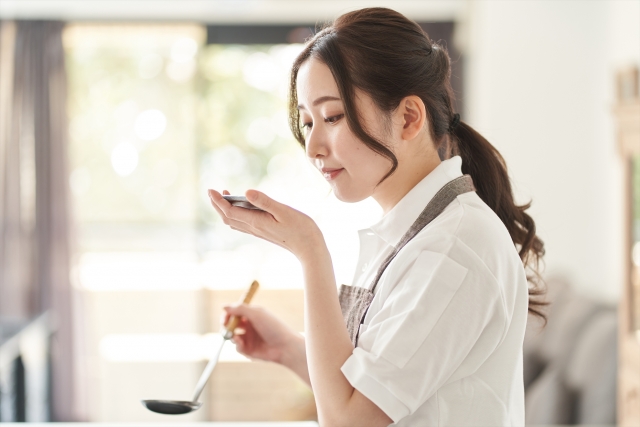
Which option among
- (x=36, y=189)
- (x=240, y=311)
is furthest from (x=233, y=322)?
(x=36, y=189)

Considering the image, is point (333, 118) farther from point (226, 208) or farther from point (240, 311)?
point (240, 311)

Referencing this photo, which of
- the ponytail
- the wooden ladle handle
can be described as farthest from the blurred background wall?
the ponytail

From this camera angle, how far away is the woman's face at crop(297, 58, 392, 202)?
2.78ft

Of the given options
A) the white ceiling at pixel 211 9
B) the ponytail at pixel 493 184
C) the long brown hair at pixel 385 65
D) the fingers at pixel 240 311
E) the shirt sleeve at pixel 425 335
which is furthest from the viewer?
the white ceiling at pixel 211 9

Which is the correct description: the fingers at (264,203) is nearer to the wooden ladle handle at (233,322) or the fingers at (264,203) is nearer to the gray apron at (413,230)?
the gray apron at (413,230)

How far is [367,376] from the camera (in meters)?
0.74

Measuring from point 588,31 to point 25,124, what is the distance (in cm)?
298

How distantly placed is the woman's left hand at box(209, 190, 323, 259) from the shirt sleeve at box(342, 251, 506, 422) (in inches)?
5.4

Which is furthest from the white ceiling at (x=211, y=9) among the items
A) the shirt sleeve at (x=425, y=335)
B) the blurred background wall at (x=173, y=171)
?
the shirt sleeve at (x=425, y=335)

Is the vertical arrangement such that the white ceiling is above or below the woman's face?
above

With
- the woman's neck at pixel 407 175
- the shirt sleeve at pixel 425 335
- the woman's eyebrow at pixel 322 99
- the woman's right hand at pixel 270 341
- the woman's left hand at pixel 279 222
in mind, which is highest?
the woman's eyebrow at pixel 322 99

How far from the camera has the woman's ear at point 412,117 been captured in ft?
2.88

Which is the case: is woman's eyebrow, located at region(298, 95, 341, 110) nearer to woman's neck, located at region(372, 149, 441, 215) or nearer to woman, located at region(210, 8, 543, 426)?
woman, located at region(210, 8, 543, 426)

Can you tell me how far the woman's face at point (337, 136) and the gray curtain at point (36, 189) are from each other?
3.04m
